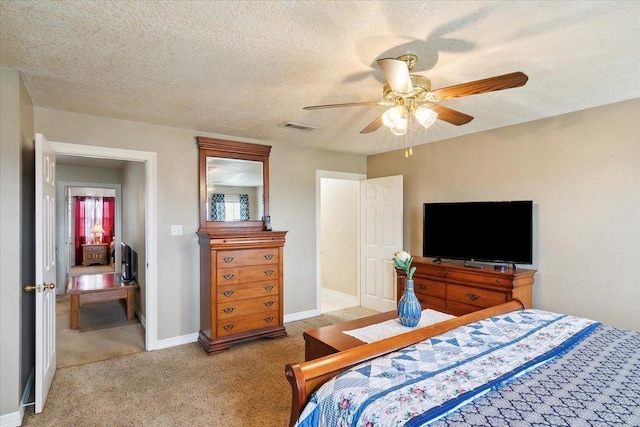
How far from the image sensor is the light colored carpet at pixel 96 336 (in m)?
3.49

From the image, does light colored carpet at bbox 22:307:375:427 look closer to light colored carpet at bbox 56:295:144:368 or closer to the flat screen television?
light colored carpet at bbox 56:295:144:368

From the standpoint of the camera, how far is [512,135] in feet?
12.0

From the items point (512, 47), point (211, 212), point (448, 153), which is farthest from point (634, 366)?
point (211, 212)

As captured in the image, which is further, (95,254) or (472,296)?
(95,254)

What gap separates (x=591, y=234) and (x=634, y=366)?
196 centimetres

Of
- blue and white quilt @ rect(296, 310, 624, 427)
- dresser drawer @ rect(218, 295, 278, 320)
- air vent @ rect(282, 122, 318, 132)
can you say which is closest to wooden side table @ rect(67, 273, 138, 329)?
dresser drawer @ rect(218, 295, 278, 320)

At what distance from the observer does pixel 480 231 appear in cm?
Result: 366

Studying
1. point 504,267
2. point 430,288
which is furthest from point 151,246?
point 504,267

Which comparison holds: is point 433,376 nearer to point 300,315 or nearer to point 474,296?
point 474,296

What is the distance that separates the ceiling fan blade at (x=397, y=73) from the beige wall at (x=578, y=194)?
7.51 ft

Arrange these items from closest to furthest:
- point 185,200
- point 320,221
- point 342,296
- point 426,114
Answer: point 426,114 < point 185,200 < point 320,221 < point 342,296

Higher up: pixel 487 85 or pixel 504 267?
pixel 487 85

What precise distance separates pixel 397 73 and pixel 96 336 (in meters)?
4.44

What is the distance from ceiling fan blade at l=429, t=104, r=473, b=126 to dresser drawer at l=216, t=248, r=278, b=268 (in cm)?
238
